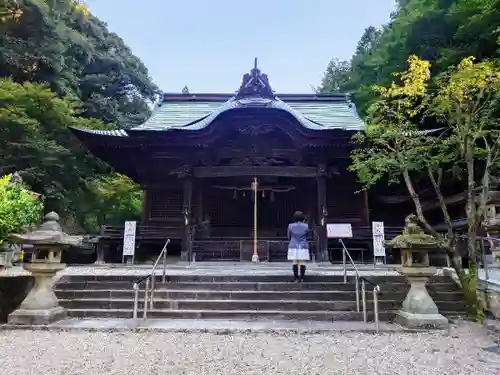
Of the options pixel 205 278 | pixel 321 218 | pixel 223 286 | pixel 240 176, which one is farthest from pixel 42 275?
pixel 321 218

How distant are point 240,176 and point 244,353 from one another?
8379 millimetres

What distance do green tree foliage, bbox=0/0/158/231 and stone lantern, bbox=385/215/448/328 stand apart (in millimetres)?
13294

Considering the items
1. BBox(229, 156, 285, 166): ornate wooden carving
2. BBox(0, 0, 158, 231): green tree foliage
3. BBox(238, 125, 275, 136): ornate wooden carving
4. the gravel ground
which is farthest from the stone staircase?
BBox(0, 0, 158, 231): green tree foliage

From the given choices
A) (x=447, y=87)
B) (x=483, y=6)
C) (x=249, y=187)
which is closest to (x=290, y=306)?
(x=447, y=87)

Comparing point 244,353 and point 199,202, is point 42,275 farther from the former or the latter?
point 199,202

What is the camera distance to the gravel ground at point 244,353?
358cm

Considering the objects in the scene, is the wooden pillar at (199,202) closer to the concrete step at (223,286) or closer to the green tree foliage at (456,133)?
the concrete step at (223,286)

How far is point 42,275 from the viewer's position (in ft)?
18.5

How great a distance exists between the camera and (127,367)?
3.62m

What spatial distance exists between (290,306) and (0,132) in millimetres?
13212

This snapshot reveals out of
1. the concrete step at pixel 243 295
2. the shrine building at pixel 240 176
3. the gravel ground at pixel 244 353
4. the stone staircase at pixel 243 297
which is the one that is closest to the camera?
the gravel ground at pixel 244 353

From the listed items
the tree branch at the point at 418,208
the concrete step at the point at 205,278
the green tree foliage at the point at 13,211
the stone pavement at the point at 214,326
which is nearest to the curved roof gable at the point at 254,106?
the tree branch at the point at 418,208

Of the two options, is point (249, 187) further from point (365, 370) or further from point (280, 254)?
point (365, 370)

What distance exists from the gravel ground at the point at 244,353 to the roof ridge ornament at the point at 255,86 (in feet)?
27.8
